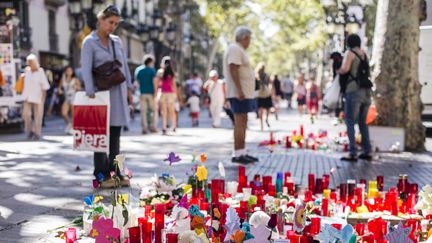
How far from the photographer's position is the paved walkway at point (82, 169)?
520cm

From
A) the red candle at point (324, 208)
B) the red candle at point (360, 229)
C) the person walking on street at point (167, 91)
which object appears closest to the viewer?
the red candle at point (360, 229)

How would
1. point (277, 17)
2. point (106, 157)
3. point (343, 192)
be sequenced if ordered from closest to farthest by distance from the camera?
point (343, 192)
point (106, 157)
point (277, 17)

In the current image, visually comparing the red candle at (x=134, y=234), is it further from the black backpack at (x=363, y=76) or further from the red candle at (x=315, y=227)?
the black backpack at (x=363, y=76)

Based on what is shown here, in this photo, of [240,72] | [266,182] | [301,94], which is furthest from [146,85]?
[301,94]

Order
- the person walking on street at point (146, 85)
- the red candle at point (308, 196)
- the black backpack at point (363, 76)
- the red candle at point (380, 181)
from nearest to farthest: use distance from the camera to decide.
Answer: the red candle at point (308, 196) < the red candle at point (380, 181) < the black backpack at point (363, 76) < the person walking on street at point (146, 85)

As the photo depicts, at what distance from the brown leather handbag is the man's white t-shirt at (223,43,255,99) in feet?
7.86

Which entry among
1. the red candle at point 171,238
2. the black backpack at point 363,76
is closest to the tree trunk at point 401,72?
the black backpack at point 363,76

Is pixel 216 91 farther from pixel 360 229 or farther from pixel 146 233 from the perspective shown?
pixel 146 233

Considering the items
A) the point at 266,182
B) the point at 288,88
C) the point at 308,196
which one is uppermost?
the point at 288,88

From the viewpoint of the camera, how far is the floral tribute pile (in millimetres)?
3393

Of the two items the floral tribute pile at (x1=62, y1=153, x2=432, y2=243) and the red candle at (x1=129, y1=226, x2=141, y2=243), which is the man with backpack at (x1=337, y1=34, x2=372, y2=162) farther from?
the red candle at (x1=129, y1=226, x2=141, y2=243)

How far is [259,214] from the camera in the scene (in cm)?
377

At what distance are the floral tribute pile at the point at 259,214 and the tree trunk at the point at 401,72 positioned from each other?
4905mm

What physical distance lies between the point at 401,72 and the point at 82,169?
5.59 m
